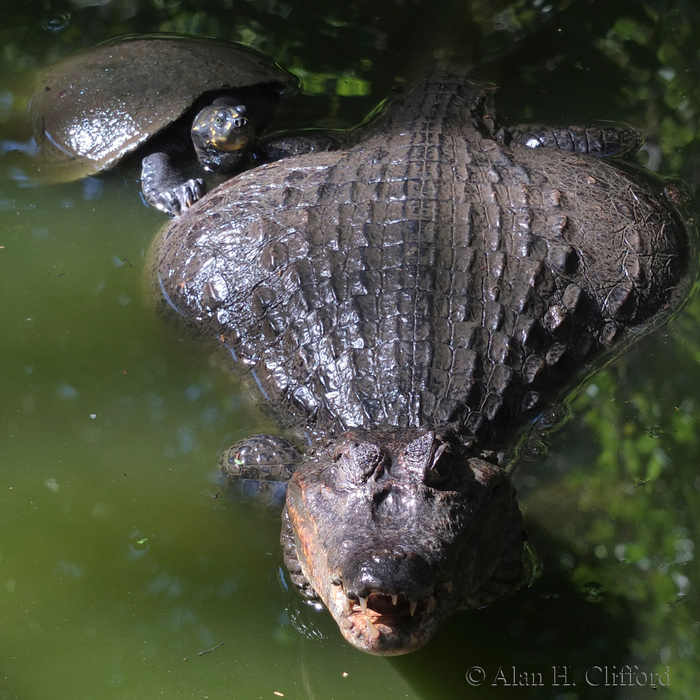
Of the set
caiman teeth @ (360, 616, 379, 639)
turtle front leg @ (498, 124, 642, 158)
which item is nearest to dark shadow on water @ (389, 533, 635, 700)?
caiman teeth @ (360, 616, 379, 639)

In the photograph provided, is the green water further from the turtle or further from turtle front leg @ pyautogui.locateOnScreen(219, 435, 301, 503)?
the turtle

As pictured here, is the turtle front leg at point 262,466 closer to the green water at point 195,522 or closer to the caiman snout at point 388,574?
the green water at point 195,522

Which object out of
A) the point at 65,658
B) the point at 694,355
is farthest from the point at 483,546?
the point at 694,355

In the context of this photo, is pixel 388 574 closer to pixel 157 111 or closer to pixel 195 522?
pixel 195 522

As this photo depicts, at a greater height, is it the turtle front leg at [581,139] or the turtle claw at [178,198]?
the turtle front leg at [581,139]

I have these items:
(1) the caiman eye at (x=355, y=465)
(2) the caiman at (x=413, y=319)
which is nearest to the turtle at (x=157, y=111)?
(2) the caiman at (x=413, y=319)

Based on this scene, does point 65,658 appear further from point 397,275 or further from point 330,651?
point 397,275
